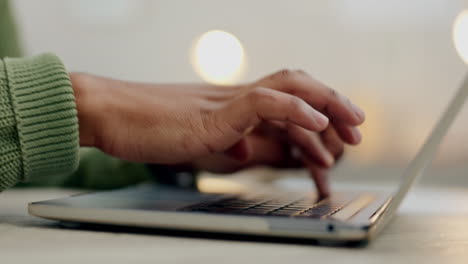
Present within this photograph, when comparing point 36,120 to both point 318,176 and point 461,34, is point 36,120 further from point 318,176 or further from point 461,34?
point 461,34

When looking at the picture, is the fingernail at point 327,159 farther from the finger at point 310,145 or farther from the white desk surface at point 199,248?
the white desk surface at point 199,248

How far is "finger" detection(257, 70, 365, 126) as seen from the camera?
63cm

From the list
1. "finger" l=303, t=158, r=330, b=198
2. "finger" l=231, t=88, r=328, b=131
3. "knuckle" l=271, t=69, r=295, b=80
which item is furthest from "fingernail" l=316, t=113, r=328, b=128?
"finger" l=303, t=158, r=330, b=198

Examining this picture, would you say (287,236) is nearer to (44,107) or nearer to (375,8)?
(44,107)

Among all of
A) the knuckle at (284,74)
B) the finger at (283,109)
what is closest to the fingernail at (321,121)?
the finger at (283,109)

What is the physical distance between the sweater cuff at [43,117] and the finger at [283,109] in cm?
18

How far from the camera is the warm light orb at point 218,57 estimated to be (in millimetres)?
1376

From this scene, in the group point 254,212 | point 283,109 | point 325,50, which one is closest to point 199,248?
point 254,212

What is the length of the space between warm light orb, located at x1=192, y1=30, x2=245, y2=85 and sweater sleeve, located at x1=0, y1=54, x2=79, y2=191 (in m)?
0.81

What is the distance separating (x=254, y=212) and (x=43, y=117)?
236mm

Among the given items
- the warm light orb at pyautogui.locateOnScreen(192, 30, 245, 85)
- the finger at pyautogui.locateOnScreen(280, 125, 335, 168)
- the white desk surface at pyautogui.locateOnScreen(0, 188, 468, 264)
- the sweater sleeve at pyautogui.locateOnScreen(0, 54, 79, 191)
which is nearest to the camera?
the white desk surface at pyautogui.locateOnScreen(0, 188, 468, 264)

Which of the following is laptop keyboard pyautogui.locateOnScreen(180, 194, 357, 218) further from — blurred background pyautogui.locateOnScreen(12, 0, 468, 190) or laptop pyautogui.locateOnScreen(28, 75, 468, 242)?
blurred background pyautogui.locateOnScreen(12, 0, 468, 190)

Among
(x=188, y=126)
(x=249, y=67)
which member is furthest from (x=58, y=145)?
(x=249, y=67)

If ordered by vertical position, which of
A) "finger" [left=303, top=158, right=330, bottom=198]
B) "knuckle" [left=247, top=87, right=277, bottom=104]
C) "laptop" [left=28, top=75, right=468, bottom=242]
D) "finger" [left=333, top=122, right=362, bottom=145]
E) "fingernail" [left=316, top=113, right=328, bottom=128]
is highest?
"knuckle" [left=247, top=87, right=277, bottom=104]
